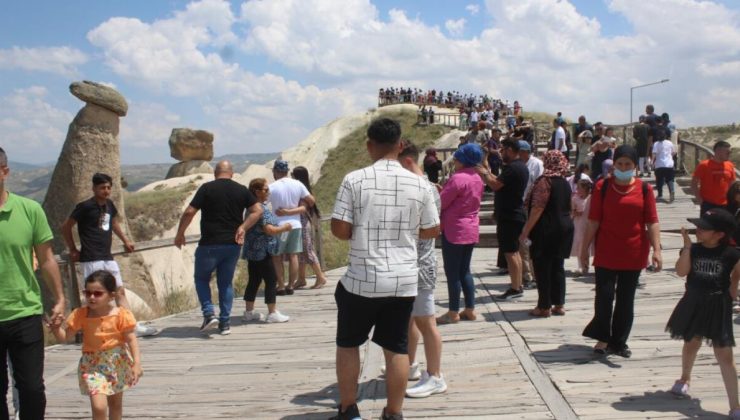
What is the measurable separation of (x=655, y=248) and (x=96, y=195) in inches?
203

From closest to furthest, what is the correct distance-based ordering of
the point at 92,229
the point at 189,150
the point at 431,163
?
the point at 92,229 < the point at 431,163 < the point at 189,150

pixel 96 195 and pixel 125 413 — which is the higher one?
pixel 96 195

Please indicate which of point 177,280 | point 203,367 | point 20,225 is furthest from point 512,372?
point 177,280

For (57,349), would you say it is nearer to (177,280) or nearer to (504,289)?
(504,289)

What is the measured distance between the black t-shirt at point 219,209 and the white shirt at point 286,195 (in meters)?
1.48

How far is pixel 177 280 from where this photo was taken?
16484mm

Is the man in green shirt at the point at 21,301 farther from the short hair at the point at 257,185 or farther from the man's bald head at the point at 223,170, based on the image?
the short hair at the point at 257,185

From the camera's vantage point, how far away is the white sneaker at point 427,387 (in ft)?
16.1

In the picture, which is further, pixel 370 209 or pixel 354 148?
pixel 354 148

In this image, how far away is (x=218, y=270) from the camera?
7129 mm

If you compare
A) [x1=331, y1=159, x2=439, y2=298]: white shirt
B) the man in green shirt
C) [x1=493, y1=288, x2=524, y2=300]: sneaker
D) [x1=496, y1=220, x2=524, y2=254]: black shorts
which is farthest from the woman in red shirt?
the man in green shirt

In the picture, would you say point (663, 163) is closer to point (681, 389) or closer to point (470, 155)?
point (470, 155)

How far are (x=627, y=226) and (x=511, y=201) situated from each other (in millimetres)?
2293

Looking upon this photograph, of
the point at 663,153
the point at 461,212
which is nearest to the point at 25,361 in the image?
the point at 461,212
